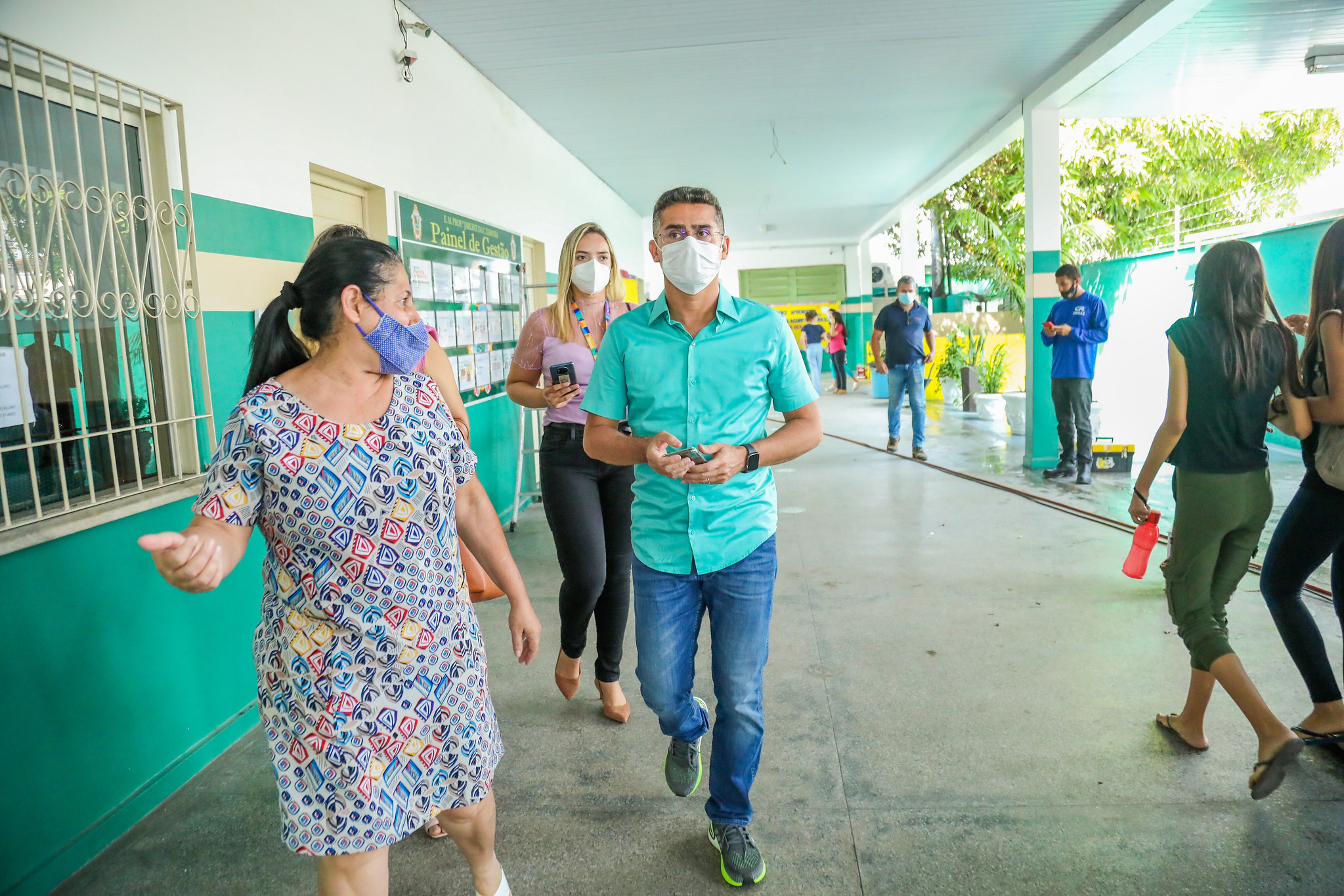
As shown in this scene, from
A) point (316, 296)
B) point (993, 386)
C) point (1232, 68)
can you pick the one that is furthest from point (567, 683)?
point (993, 386)

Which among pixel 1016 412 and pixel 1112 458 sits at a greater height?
pixel 1016 412

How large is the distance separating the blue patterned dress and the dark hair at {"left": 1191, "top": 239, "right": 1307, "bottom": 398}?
7.81ft

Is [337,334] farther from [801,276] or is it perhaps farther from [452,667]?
[801,276]

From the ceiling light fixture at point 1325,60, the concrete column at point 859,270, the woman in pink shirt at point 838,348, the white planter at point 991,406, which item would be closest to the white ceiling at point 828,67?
the ceiling light fixture at point 1325,60

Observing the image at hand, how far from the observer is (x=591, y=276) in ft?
10.4

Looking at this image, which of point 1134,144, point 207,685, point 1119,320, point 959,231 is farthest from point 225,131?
point 1134,144

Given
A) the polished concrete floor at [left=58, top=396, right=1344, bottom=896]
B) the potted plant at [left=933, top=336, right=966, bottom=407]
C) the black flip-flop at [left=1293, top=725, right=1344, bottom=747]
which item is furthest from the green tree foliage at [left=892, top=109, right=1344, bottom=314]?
the black flip-flop at [left=1293, top=725, right=1344, bottom=747]

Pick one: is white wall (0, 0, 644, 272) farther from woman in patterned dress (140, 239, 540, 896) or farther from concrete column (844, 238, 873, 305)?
concrete column (844, 238, 873, 305)

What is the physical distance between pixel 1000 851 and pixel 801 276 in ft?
67.2

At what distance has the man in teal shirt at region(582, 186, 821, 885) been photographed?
6.77 ft

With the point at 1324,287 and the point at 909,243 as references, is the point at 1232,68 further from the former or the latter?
the point at 909,243

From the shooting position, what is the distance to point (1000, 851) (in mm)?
2219

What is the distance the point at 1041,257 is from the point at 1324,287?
5527 millimetres

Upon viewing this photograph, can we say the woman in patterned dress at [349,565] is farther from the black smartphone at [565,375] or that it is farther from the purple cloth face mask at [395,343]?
the black smartphone at [565,375]
